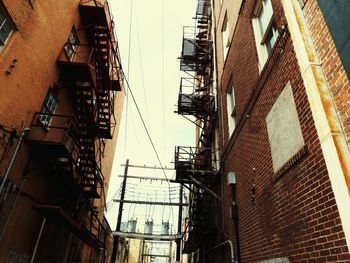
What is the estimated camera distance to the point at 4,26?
796 centimetres

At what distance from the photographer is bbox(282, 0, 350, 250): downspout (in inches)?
136

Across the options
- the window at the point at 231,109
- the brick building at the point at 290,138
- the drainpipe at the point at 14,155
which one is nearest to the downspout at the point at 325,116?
the brick building at the point at 290,138

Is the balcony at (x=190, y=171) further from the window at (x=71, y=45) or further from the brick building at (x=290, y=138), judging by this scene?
the window at (x=71, y=45)

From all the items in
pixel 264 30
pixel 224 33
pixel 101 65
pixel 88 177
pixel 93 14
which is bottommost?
pixel 88 177

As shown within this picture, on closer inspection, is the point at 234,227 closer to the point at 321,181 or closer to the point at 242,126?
the point at 242,126

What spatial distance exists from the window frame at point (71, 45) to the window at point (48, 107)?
2.19m

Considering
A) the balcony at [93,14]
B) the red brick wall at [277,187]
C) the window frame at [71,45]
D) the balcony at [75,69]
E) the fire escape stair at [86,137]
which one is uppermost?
the balcony at [93,14]

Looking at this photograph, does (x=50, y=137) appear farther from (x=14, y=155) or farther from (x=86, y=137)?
(x=14, y=155)

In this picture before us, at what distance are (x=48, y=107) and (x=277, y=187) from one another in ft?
28.8

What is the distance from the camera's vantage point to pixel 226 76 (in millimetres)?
12023

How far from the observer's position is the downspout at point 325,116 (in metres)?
3.46

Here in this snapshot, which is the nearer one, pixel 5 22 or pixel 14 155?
pixel 5 22

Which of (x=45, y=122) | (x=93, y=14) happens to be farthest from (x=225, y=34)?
(x=45, y=122)

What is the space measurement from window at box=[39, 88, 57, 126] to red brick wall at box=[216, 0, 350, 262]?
6.94 meters
